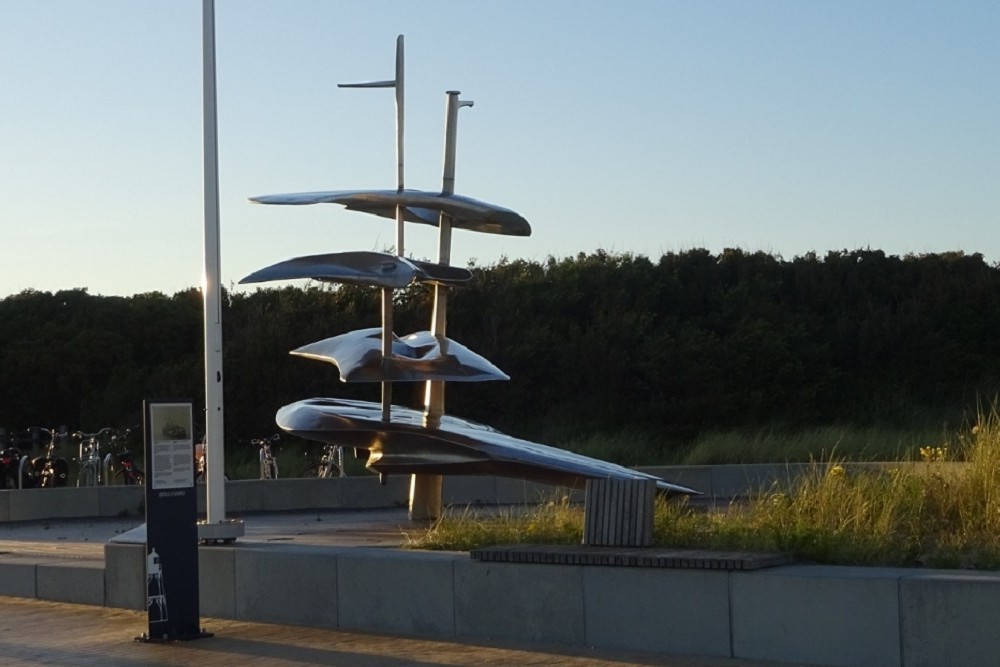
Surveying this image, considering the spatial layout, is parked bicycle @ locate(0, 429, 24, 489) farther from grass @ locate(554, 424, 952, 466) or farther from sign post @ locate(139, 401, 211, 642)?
sign post @ locate(139, 401, 211, 642)

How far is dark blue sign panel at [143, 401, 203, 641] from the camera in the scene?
9969mm

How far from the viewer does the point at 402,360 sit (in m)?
15.9

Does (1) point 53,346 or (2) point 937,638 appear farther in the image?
(1) point 53,346

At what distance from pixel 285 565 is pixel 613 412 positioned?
25718mm

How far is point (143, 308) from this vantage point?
41.0m

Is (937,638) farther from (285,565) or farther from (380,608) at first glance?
(285,565)

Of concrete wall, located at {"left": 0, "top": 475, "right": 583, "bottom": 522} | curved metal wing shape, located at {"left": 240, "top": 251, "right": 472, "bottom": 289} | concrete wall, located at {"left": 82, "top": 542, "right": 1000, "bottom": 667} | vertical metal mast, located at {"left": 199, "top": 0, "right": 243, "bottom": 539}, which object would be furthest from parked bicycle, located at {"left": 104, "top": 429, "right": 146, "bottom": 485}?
concrete wall, located at {"left": 82, "top": 542, "right": 1000, "bottom": 667}

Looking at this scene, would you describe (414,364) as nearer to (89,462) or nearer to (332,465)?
(332,465)

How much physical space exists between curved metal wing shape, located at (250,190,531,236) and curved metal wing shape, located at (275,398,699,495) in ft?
8.00

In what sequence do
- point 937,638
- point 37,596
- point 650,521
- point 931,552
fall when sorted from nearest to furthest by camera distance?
1. point 937,638
2. point 931,552
3. point 650,521
4. point 37,596

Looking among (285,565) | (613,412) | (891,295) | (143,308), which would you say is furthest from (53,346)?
(285,565)

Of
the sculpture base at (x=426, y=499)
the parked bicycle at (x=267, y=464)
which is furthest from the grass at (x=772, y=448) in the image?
the sculpture base at (x=426, y=499)

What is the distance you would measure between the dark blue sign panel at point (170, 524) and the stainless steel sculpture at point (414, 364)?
15.4ft

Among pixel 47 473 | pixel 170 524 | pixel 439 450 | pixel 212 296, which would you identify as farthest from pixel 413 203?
pixel 47 473
